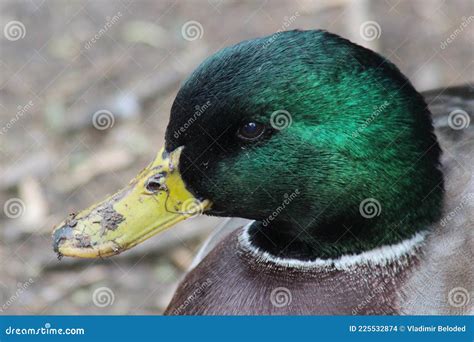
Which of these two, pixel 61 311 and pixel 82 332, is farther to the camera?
pixel 61 311

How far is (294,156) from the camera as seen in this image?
192cm

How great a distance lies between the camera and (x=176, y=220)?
1998 millimetres

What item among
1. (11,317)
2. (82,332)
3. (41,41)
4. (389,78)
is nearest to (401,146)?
(389,78)

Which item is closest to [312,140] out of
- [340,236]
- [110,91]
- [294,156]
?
[294,156]

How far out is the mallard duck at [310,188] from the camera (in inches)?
73.0

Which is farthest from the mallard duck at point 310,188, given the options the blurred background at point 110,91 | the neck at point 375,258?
the blurred background at point 110,91

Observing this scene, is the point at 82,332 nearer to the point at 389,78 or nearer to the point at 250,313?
the point at 250,313

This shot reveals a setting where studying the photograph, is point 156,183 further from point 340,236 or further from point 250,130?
point 340,236

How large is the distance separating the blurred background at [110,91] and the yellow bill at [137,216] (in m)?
1.33

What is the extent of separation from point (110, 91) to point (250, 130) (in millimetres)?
2157

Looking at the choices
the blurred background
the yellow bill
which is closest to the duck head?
the yellow bill

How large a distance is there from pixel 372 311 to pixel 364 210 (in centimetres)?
26

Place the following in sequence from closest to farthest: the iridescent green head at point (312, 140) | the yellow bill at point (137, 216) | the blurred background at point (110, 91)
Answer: the iridescent green head at point (312, 140) → the yellow bill at point (137, 216) → the blurred background at point (110, 91)

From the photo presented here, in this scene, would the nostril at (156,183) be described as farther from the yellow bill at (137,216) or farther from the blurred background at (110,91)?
the blurred background at (110,91)
